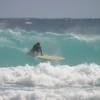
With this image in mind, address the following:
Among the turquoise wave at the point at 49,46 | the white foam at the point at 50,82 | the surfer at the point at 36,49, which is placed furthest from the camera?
the turquoise wave at the point at 49,46

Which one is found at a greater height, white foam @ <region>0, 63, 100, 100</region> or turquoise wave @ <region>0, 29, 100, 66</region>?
turquoise wave @ <region>0, 29, 100, 66</region>

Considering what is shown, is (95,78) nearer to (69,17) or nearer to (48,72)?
(48,72)

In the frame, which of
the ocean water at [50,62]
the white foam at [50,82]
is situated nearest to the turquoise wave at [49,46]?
the ocean water at [50,62]

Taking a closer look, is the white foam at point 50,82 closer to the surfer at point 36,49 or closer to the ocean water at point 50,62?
the ocean water at point 50,62

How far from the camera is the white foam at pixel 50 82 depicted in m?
5.20

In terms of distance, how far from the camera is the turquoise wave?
668 cm

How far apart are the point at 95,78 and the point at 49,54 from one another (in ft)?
3.19

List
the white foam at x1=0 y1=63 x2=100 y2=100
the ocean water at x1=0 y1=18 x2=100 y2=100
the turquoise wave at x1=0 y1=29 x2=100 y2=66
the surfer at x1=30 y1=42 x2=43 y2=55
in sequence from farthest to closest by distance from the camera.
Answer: the turquoise wave at x1=0 y1=29 x2=100 y2=66, the surfer at x1=30 y1=42 x2=43 y2=55, the ocean water at x1=0 y1=18 x2=100 y2=100, the white foam at x1=0 y1=63 x2=100 y2=100

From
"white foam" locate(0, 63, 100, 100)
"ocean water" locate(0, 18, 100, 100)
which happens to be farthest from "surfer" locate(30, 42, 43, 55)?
"white foam" locate(0, 63, 100, 100)

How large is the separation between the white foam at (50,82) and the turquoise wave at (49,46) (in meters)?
0.21

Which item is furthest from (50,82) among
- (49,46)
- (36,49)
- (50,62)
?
(49,46)

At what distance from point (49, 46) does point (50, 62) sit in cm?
37

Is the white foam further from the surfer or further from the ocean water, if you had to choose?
the surfer

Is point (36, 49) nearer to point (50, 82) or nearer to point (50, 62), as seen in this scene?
point (50, 62)
